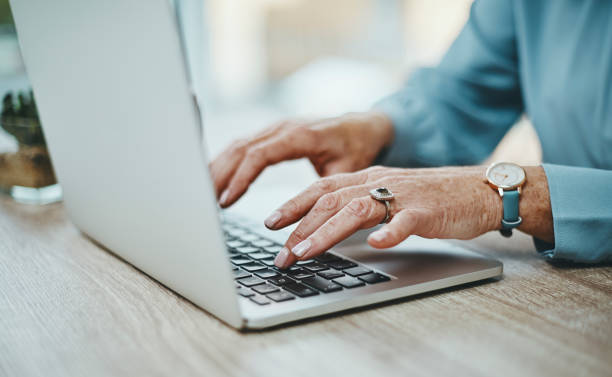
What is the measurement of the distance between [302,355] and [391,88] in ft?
12.0

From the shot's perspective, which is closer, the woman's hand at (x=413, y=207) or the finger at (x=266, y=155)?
the woman's hand at (x=413, y=207)

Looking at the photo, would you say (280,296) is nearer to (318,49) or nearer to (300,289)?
(300,289)

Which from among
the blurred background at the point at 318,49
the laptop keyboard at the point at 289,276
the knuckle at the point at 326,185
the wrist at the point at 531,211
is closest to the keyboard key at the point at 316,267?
the laptop keyboard at the point at 289,276

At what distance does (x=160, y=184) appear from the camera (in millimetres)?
471

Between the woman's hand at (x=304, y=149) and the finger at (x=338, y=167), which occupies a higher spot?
the woman's hand at (x=304, y=149)

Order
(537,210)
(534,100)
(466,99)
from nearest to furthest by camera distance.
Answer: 1. (537,210)
2. (534,100)
3. (466,99)

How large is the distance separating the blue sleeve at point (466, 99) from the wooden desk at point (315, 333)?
1.75ft

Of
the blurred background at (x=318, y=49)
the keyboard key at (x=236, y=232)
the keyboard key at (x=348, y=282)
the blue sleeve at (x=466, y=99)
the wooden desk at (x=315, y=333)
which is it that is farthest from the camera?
the blurred background at (x=318, y=49)

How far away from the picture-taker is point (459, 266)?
1.90 feet

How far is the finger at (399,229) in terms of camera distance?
0.54 metres

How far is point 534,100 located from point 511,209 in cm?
50

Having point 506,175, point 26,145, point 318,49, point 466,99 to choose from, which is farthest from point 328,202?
point 318,49

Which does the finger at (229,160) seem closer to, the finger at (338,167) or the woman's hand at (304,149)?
the woman's hand at (304,149)

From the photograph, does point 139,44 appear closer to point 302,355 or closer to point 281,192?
point 302,355
